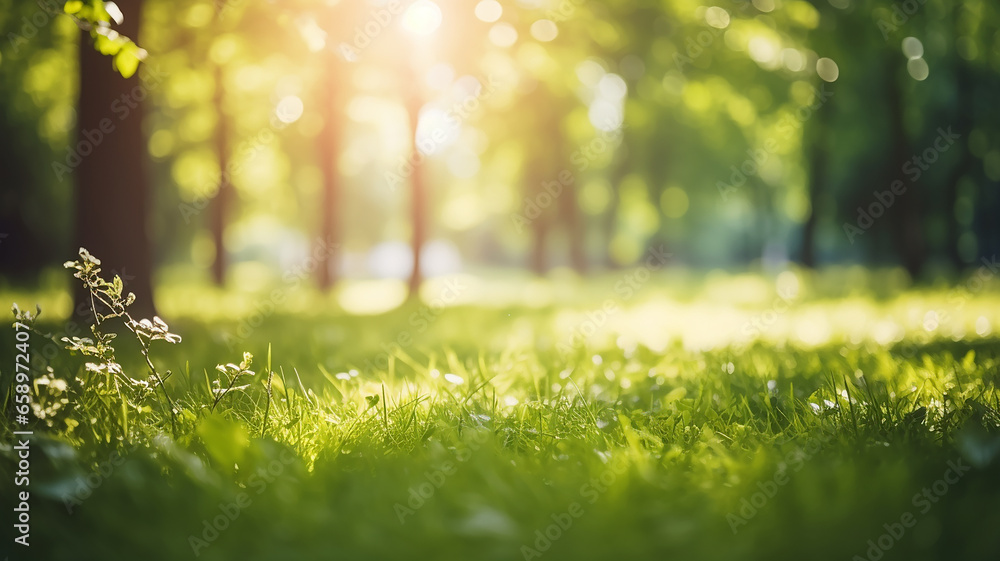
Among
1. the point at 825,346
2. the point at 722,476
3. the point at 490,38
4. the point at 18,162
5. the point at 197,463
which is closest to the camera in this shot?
the point at 197,463

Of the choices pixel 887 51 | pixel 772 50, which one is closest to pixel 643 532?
pixel 772 50

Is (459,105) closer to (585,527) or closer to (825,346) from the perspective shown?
(825,346)

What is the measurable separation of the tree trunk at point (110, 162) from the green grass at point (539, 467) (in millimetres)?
1963

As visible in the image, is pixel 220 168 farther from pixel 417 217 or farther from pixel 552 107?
pixel 552 107

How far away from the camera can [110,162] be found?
6035mm

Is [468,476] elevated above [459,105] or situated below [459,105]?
below

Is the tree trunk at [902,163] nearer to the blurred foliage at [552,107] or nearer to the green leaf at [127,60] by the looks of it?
the blurred foliage at [552,107]

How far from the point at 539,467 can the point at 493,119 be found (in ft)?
55.5

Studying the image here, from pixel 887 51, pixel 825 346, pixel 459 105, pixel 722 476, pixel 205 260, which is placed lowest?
pixel 205 260

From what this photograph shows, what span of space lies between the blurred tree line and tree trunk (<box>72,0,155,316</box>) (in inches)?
0.8

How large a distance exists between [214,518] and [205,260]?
29.9 metres

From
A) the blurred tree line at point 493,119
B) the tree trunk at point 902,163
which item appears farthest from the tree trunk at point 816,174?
the tree trunk at point 902,163

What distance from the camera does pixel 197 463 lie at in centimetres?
211

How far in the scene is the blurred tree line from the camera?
6750 mm
